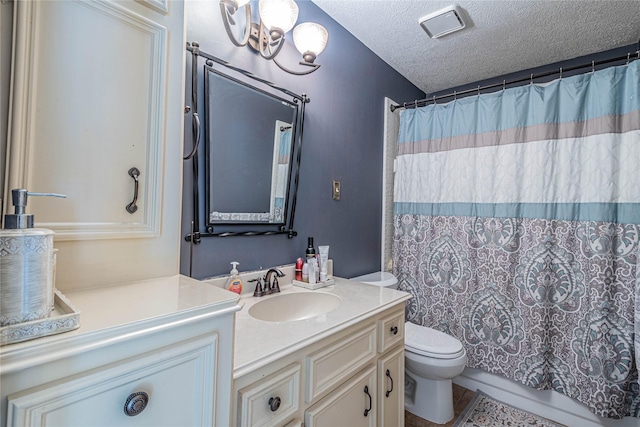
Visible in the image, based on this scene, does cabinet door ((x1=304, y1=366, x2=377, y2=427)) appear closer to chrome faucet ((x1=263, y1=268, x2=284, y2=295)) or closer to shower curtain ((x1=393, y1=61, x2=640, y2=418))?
chrome faucet ((x1=263, y1=268, x2=284, y2=295))

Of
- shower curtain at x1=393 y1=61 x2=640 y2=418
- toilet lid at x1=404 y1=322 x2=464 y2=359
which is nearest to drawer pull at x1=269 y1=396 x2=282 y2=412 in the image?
toilet lid at x1=404 y1=322 x2=464 y2=359

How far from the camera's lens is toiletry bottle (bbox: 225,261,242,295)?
122 centimetres

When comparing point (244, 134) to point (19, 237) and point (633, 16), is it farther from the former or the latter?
point (633, 16)

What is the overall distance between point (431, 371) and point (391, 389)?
0.49 metres

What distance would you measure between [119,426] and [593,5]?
2.60 m

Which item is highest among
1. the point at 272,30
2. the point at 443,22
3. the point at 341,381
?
the point at 443,22

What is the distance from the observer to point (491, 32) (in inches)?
73.1

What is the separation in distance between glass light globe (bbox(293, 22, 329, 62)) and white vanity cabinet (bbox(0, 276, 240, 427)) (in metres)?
1.21

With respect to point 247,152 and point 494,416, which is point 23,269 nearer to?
point 247,152

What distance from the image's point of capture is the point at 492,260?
1952 mm

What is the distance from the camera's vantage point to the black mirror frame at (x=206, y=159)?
1144 mm

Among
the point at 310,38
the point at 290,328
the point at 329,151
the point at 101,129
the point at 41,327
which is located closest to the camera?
the point at 41,327

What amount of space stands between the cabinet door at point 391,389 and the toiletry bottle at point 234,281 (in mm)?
650

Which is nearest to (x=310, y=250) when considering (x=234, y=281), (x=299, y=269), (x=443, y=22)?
(x=299, y=269)
